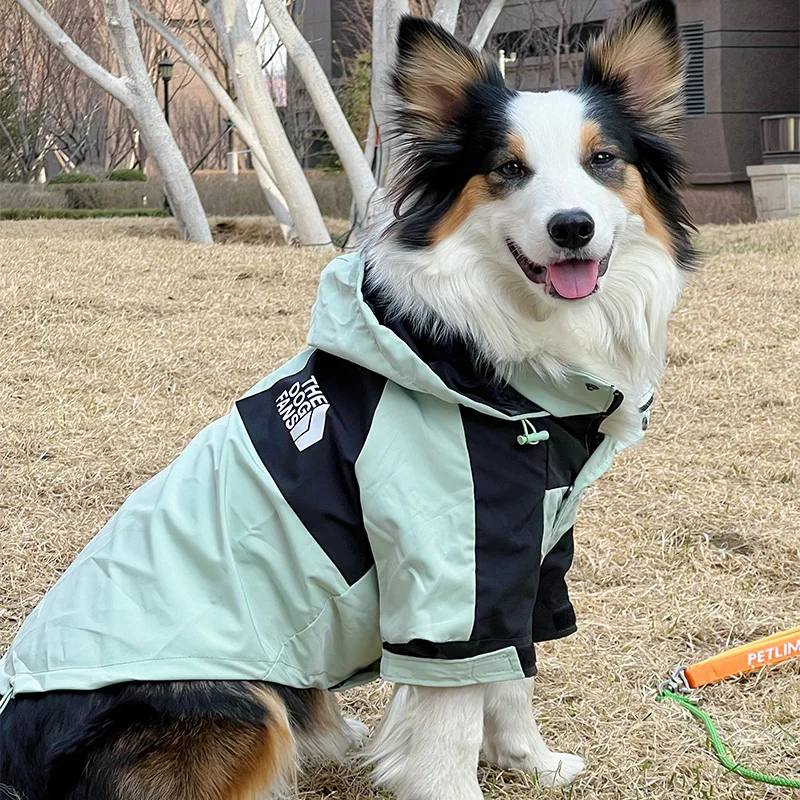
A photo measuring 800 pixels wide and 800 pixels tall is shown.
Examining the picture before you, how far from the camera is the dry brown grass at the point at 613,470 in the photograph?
9.64 ft

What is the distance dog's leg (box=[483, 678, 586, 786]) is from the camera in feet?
8.82

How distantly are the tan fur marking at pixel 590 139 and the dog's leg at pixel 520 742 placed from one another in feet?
4.22

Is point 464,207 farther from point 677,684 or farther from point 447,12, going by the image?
point 447,12

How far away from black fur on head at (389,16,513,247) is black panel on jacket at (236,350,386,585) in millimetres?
408

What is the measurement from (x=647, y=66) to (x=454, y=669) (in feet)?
5.01

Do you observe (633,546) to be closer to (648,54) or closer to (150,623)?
(648,54)

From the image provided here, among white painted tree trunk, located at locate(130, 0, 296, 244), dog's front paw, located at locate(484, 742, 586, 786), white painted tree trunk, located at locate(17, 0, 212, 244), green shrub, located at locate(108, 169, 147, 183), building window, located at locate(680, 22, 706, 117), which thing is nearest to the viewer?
dog's front paw, located at locate(484, 742, 586, 786)

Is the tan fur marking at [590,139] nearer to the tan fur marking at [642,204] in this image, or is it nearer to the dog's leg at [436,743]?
the tan fur marking at [642,204]

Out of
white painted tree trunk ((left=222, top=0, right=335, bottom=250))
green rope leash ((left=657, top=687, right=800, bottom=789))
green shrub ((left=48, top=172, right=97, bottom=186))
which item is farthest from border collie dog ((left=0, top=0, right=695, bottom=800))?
green shrub ((left=48, top=172, right=97, bottom=186))

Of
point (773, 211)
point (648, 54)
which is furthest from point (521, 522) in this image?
point (773, 211)

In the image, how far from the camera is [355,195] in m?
10.2

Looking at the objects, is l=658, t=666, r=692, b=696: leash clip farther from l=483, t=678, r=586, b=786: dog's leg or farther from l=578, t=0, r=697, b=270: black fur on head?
l=578, t=0, r=697, b=270: black fur on head

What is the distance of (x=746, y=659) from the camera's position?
3170mm

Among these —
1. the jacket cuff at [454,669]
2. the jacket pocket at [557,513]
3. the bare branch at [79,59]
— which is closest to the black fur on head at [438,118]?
the jacket pocket at [557,513]
